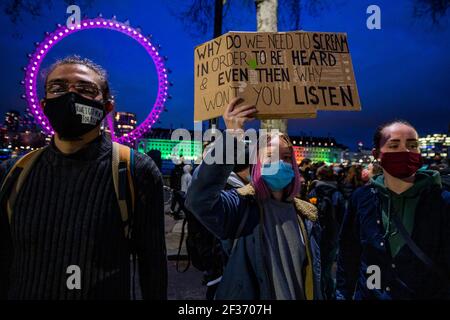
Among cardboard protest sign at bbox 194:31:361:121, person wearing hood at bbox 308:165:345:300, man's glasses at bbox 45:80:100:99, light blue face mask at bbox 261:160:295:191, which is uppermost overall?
cardboard protest sign at bbox 194:31:361:121

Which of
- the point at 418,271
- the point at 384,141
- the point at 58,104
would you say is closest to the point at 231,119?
the point at 58,104

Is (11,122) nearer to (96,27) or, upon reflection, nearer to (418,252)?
(96,27)

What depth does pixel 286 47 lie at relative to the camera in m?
2.46

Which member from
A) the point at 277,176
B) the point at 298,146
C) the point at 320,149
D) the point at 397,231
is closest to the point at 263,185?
the point at 277,176

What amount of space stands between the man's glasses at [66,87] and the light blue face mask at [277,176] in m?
1.21

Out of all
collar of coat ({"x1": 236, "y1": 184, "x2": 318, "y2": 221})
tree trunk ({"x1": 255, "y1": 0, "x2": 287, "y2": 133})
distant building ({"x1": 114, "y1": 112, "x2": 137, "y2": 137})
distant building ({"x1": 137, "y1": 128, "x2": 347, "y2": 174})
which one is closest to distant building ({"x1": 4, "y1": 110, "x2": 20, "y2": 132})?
distant building ({"x1": 137, "y1": 128, "x2": 347, "y2": 174})

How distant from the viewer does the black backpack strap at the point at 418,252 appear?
6.88 ft

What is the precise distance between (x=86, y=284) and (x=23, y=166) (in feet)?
2.37

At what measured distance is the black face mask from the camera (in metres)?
1.78

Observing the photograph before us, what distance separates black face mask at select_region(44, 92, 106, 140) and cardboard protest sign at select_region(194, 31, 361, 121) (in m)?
0.90

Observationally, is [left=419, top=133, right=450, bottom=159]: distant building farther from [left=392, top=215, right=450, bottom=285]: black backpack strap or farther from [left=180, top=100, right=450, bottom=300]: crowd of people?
Answer: [left=392, top=215, right=450, bottom=285]: black backpack strap

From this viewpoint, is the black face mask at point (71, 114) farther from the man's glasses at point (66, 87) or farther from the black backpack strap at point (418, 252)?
the black backpack strap at point (418, 252)

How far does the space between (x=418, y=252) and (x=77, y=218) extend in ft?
6.81

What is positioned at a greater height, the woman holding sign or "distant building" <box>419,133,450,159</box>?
"distant building" <box>419,133,450,159</box>
